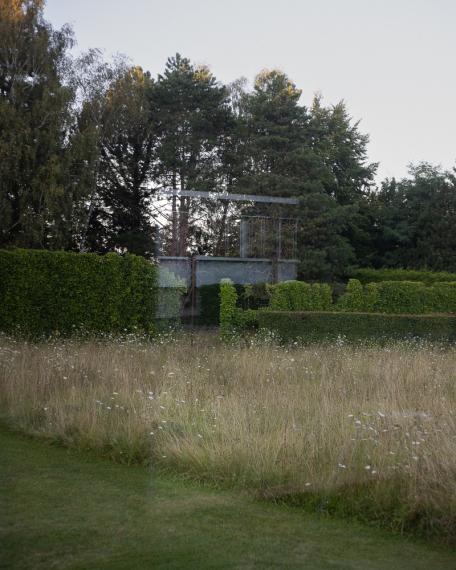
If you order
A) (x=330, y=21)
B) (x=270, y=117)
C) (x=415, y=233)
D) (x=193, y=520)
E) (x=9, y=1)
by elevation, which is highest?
(x=9, y=1)

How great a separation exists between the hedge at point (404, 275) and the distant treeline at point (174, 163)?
3.15 feet

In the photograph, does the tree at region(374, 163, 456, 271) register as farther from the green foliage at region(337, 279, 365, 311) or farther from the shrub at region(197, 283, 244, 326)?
the shrub at region(197, 283, 244, 326)

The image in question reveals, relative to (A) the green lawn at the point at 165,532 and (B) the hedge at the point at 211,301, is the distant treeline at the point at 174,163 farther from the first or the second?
(A) the green lawn at the point at 165,532

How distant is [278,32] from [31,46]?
45.9 ft

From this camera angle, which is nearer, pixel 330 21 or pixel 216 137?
pixel 330 21

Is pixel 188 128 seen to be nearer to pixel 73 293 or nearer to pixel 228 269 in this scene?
pixel 228 269

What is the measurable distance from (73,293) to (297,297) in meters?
6.66

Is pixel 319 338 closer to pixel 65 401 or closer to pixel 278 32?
pixel 278 32

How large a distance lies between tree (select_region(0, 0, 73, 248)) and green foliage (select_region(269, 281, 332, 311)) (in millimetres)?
10256

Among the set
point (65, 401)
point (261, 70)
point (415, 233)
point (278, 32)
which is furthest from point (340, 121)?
point (65, 401)

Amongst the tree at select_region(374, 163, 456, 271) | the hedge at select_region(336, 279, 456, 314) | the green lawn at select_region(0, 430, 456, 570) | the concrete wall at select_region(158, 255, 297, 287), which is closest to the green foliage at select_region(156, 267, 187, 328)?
the hedge at select_region(336, 279, 456, 314)

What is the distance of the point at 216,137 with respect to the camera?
32906 mm

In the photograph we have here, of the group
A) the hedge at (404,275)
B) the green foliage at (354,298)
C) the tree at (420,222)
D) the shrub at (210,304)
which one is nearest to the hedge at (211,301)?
the shrub at (210,304)

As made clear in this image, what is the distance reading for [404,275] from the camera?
29719 mm
